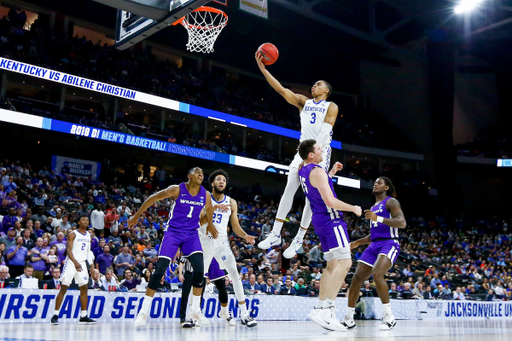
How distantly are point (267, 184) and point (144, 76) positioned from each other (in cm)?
1180

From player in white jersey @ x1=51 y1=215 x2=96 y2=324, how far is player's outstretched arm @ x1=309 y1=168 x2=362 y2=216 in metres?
4.83

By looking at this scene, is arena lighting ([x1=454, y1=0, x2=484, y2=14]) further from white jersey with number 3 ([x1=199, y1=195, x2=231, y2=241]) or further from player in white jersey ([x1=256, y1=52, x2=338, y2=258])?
white jersey with number 3 ([x1=199, y1=195, x2=231, y2=241])

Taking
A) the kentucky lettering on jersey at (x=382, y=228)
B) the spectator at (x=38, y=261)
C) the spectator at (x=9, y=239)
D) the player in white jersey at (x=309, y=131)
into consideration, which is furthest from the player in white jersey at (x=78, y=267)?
the kentucky lettering on jersey at (x=382, y=228)

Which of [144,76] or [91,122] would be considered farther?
[144,76]

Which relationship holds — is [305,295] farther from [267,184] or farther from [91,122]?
[267,184]

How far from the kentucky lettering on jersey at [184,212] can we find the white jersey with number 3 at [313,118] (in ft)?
6.05

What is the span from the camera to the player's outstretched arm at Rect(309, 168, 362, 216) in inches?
230

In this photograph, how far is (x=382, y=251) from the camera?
294 inches

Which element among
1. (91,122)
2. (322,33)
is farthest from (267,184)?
(91,122)

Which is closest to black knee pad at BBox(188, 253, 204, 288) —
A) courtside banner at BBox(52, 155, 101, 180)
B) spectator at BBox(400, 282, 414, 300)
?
spectator at BBox(400, 282, 414, 300)

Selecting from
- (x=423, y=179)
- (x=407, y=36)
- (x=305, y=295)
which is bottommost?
(x=305, y=295)

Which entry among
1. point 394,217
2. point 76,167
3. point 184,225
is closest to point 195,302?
point 184,225

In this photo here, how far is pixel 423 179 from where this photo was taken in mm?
36219

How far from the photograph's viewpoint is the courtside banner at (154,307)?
885 cm
